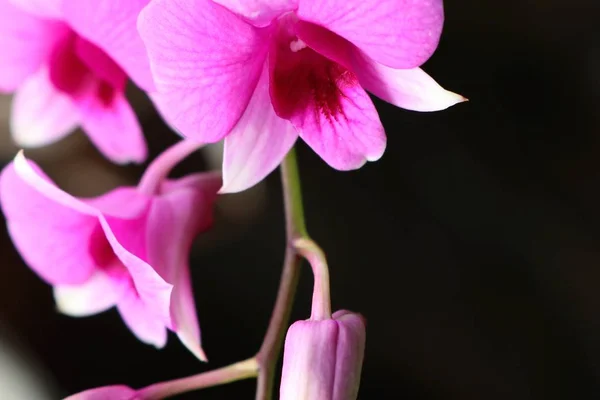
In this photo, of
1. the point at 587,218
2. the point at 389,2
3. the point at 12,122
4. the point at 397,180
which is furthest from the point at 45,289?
the point at 389,2

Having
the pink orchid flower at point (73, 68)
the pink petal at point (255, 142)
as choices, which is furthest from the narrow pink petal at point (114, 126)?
the pink petal at point (255, 142)

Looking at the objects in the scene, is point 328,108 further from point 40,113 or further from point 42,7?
point 40,113

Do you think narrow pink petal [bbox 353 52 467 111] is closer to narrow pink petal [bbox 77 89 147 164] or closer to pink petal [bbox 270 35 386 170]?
pink petal [bbox 270 35 386 170]

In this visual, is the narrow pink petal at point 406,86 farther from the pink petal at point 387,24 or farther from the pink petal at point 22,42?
the pink petal at point 22,42

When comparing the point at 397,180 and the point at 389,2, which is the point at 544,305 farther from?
the point at 389,2

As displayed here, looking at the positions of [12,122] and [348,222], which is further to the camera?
[348,222]
